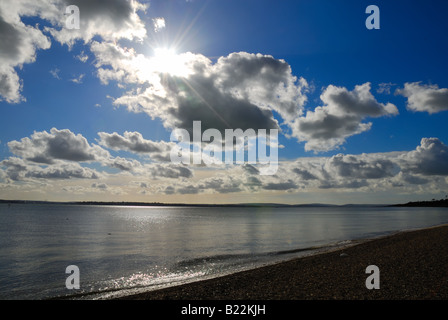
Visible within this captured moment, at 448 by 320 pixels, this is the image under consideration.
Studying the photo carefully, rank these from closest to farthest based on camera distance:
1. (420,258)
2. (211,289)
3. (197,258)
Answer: (211,289) < (420,258) < (197,258)

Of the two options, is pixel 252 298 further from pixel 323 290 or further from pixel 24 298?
pixel 24 298

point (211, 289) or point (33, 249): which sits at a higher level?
point (211, 289)

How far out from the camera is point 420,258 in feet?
60.0

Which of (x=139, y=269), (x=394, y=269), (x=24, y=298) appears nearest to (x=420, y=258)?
(x=394, y=269)
